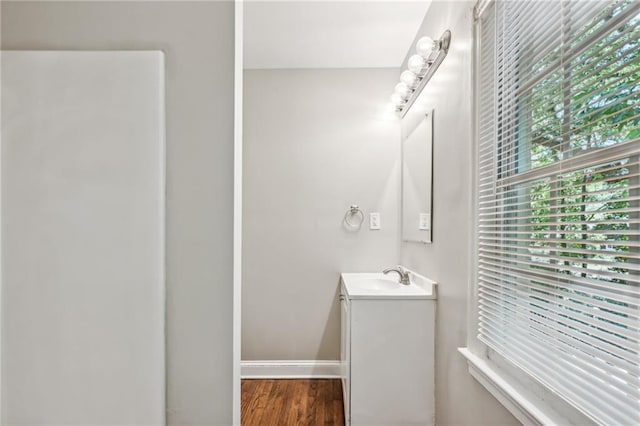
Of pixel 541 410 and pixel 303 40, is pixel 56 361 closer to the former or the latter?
pixel 541 410

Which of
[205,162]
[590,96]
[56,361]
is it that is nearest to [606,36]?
[590,96]

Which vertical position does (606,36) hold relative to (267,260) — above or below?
above

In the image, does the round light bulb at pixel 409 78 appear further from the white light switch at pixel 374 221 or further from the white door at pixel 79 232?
the white door at pixel 79 232

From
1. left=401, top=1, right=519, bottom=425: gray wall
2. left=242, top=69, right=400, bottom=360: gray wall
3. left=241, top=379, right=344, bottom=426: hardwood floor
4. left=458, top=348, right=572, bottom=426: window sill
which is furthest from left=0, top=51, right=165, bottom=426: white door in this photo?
left=242, top=69, right=400, bottom=360: gray wall

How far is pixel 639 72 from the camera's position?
72 cm

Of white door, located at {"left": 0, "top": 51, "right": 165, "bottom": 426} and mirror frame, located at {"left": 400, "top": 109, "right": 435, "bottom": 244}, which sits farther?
mirror frame, located at {"left": 400, "top": 109, "right": 435, "bottom": 244}

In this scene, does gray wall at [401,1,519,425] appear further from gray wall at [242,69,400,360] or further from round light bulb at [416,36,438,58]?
gray wall at [242,69,400,360]

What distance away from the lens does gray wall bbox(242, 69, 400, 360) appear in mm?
2807

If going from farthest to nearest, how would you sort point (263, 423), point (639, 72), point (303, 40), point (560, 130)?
1. point (303, 40)
2. point (263, 423)
3. point (560, 130)
4. point (639, 72)

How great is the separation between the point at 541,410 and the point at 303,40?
2397 mm

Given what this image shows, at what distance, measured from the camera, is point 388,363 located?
1.88m

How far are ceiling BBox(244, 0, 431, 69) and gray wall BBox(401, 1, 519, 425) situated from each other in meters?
0.29

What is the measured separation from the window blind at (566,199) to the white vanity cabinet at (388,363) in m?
0.61

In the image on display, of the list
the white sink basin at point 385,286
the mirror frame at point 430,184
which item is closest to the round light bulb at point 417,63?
the mirror frame at point 430,184
